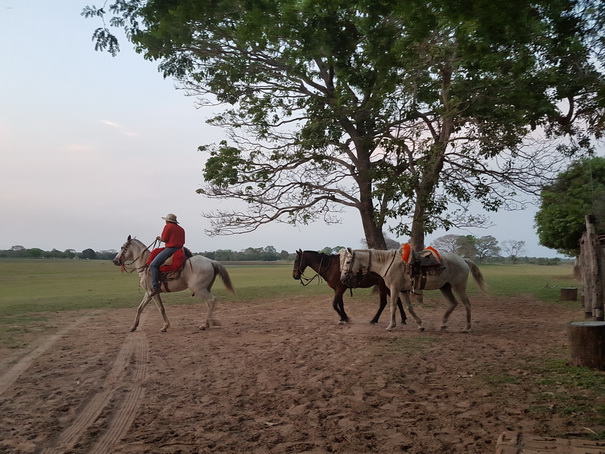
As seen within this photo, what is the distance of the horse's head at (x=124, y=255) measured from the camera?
1147 centimetres

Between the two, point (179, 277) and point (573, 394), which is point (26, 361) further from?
point (573, 394)

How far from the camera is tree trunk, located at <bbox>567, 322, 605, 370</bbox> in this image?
6547 mm

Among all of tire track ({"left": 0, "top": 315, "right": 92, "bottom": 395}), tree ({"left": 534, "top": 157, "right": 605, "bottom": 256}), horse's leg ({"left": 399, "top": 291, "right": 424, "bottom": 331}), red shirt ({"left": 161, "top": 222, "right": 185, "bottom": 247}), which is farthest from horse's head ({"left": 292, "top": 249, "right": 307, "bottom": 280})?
tree ({"left": 534, "top": 157, "right": 605, "bottom": 256})

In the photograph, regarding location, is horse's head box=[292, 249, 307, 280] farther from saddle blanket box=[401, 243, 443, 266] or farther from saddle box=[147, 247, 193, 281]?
saddle blanket box=[401, 243, 443, 266]

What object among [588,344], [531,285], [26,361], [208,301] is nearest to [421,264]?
[588,344]

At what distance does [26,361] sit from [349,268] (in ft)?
21.0

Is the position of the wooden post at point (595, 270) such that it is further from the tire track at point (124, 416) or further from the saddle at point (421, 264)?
the tire track at point (124, 416)

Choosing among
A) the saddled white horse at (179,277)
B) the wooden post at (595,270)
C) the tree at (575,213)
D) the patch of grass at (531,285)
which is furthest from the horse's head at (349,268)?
the tree at (575,213)

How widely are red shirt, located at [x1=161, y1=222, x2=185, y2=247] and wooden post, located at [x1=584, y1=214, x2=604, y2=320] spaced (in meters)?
9.11

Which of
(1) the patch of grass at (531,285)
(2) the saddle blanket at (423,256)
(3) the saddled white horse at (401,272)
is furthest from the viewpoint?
(1) the patch of grass at (531,285)

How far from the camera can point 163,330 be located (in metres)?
11.2

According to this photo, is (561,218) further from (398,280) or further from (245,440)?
(245,440)

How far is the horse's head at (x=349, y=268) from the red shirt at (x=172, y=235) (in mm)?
3750

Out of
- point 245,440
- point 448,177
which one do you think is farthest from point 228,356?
point 448,177
